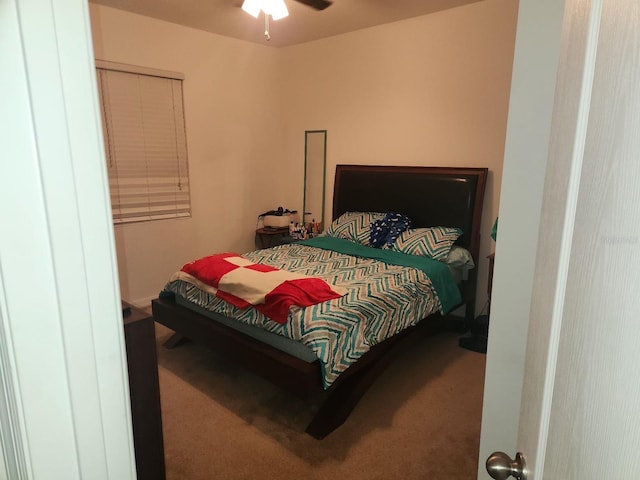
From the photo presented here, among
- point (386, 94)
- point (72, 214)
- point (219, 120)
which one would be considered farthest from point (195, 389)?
point (386, 94)

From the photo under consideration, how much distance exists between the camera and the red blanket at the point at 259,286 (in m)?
2.29

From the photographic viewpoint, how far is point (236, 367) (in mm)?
2850

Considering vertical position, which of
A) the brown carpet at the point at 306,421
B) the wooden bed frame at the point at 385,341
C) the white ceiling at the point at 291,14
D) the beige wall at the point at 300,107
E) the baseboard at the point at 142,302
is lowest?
the brown carpet at the point at 306,421

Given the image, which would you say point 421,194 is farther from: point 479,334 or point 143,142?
point 143,142

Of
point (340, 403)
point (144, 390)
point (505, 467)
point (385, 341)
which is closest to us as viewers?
point (505, 467)

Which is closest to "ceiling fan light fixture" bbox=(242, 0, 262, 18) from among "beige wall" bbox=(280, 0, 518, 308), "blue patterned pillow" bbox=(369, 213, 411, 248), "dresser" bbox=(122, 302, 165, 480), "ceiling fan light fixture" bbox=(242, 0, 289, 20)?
"ceiling fan light fixture" bbox=(242, 0, 289, 20)

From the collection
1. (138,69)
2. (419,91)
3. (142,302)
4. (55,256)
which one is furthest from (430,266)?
(138,69)

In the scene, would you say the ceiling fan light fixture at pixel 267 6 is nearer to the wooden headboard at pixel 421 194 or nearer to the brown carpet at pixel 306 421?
the wooden headboard at pixel 421 194

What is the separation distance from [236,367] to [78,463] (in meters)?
2.34

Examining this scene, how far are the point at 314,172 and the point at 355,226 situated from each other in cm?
104

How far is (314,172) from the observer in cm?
456

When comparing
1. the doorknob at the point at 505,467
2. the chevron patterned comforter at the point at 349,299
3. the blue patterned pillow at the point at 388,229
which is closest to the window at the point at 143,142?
the chevron patterned comforter at the point at 349,299

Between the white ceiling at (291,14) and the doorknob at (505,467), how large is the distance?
3295 mm

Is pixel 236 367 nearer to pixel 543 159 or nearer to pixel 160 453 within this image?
pixel 160 453
